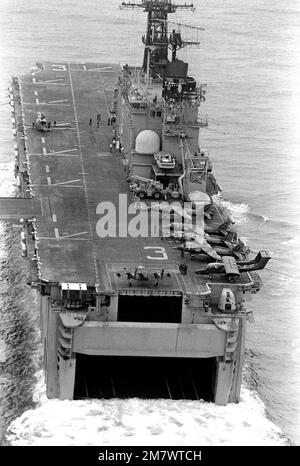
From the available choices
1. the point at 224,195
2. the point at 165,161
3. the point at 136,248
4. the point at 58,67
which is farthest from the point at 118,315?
the point at 58,67

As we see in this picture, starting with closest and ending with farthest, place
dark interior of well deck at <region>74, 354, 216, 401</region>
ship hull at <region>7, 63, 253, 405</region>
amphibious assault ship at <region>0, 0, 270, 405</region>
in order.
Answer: ship hull at <region>7, 63, 253, 405</region>
amphibious assault ship at <region>0, 0, 270, 405</region>
dark interior of well deck at <region>74, 354, 216, 401</region>

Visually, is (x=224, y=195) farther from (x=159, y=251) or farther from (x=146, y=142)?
(x=159, y=251)

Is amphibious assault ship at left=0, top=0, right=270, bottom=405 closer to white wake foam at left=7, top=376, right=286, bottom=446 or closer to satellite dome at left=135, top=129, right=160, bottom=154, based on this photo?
satellite dome at left=135, top=129, right=160, bottom=154

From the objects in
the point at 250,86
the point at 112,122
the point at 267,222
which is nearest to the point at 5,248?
the point at 112,122

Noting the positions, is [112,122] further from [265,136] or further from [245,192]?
[265,136]

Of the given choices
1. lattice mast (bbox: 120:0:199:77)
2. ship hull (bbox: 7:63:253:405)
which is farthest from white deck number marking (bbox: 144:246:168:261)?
lattice mast (bbox: 120:0:199:77)

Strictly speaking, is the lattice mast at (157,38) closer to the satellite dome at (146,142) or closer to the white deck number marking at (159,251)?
the satellite dome at (146,142)
